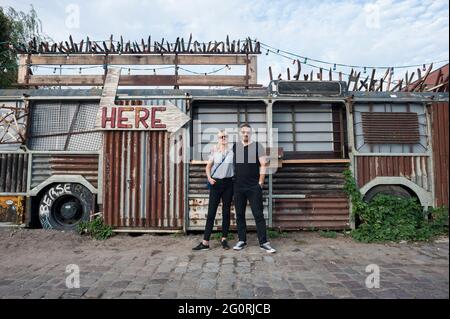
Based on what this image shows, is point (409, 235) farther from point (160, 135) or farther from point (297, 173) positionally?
point (160, 135)

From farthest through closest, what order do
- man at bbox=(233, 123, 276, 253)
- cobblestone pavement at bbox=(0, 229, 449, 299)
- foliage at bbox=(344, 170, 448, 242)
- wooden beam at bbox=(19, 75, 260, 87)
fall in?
wooden beam at bbox=(19, 75, 260, 87) → foliage at bbox=(344, 170, 448, 242) → man at bbox=(233, 123, 276, 253) → cobblestone pavement at bbox=(0, 229, 449, 299)

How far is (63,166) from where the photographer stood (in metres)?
5.86

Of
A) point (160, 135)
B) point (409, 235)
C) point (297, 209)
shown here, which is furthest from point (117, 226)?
point (409, 235)

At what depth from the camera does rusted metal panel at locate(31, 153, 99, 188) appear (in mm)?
5840

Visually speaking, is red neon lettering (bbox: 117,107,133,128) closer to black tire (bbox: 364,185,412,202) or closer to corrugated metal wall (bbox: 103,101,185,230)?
corrugated metal wall (bbox: 103,101,185,230)

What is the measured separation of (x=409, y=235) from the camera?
16.9 feet

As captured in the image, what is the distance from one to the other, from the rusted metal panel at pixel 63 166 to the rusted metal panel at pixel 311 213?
3806 millimetres

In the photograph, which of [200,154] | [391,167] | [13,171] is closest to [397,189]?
[391,167]

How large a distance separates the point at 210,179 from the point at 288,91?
105 inches

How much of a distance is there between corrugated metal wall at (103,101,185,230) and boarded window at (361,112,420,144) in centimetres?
391

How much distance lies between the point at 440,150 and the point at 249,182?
4.20 meters

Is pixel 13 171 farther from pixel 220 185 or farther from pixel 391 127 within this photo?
pixel 391 127

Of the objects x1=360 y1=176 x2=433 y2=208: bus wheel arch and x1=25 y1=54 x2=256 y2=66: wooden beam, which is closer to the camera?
x1=360 y1=176 x2=433 y2=208: bus wheel arch

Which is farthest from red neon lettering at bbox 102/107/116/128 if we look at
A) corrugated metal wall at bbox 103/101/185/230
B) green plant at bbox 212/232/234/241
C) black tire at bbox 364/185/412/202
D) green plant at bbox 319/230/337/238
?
black tire at bbox 364/185/412/202
